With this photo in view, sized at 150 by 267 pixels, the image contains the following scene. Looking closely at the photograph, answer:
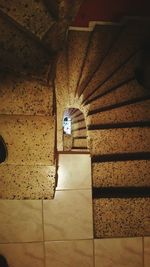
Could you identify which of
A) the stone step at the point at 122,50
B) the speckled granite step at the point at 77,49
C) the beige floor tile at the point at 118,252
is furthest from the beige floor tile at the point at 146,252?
the speckled granite step at the point at 77,49

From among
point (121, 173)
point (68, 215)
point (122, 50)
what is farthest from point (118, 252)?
point (122, 50)

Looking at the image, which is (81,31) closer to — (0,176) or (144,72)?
(144,72)

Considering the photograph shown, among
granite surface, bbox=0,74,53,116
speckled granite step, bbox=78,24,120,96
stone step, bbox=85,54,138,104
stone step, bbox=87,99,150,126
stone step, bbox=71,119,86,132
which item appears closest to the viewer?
granite surface, bbox=0,74,53,116

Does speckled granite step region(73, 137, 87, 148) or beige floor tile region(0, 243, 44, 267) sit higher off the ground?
speckled granite step region(73, 137, 87, 148)

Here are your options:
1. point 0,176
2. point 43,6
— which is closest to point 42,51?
point 43,6

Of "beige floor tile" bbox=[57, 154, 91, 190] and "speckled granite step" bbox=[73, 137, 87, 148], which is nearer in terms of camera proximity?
"beige floor tile" bbox=[57, 154, 91, 190]

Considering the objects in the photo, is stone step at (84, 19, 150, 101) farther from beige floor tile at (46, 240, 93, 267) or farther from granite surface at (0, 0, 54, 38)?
granite surface at (0, 0, 54, 38)

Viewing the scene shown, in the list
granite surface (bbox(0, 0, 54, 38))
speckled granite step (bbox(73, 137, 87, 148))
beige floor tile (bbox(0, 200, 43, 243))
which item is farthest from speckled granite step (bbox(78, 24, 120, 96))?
speckled granite step (bbox(73, 137, 87, 148))

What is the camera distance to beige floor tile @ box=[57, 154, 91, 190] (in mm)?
2260

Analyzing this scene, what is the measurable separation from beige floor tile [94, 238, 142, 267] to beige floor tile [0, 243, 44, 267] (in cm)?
57

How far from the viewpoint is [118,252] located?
7.86 ft

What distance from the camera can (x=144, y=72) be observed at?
3.73 metres

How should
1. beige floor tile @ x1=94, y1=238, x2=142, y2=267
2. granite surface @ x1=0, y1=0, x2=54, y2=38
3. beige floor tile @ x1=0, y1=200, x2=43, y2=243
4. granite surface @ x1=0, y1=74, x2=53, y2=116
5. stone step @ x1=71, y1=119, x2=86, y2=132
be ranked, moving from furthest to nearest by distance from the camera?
stone step @ x1=71, y1=119, x2=86, y2=132
beige floor tile @ x1=94, y1=238, x2=142, y2=267
beige floor tile @ x1=0, y1=200, x2=43, y2=243
granite surface @ x1=0, y1=74, x2=53, y2=116
granite surface @ x1=0, y1=0, x2=54, y2=38

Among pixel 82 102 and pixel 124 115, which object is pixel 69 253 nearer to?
pixel 124 115
